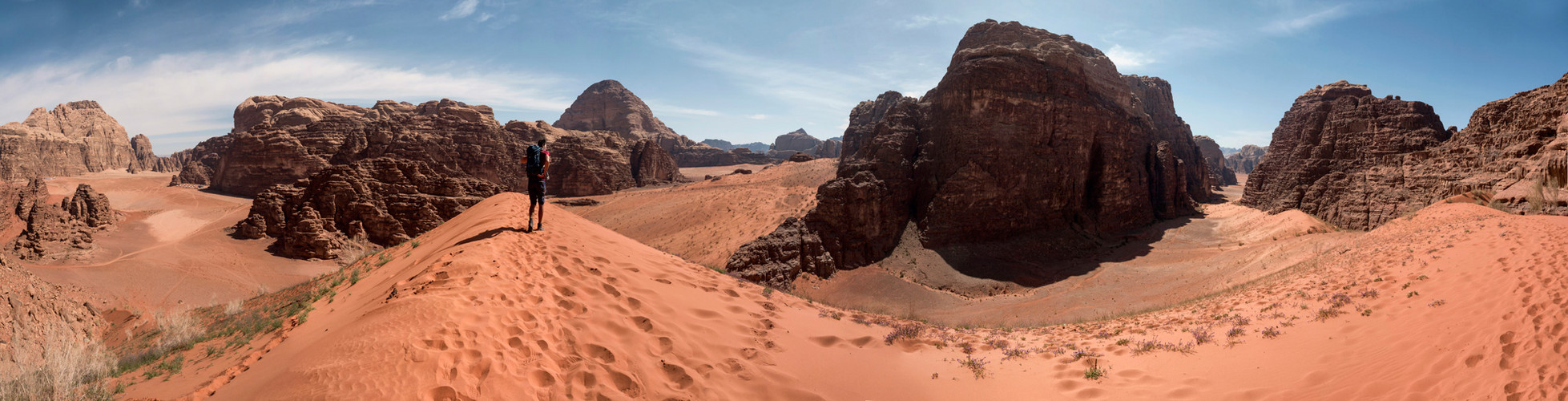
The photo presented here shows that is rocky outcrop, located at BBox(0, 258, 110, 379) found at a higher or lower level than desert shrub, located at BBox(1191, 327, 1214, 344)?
lower

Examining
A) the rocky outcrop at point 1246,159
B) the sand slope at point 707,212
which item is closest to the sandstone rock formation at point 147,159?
the sand slope at point 707,212

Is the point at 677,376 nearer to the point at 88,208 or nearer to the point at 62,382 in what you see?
the point at 62,382

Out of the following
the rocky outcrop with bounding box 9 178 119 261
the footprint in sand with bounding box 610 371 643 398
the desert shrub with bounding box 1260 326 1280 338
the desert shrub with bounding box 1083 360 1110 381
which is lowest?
the rocky outcrop with bounding box 9 178 119 261

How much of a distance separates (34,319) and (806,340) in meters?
11.7

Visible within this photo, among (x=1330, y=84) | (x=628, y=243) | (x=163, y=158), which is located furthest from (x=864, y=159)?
(x=163, y=158)

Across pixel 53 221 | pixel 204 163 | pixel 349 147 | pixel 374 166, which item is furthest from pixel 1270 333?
pixel 204 163

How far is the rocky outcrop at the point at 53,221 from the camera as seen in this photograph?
630 inches

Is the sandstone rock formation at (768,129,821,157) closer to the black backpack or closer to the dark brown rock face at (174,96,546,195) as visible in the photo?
the dark brown rock face at (174,96,546,195)

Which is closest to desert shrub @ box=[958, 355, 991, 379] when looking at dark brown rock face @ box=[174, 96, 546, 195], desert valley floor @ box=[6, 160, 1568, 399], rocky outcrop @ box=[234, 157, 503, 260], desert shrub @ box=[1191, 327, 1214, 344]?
desert valley floor @ box=[6, 160, 1568, 399]

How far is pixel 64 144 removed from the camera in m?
53.4

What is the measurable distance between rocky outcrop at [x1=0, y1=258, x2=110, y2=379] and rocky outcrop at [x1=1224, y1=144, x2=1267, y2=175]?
141 m

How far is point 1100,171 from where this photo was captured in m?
30.0

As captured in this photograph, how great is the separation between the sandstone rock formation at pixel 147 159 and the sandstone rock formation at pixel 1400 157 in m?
119

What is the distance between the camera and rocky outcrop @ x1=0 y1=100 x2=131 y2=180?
45750mm
